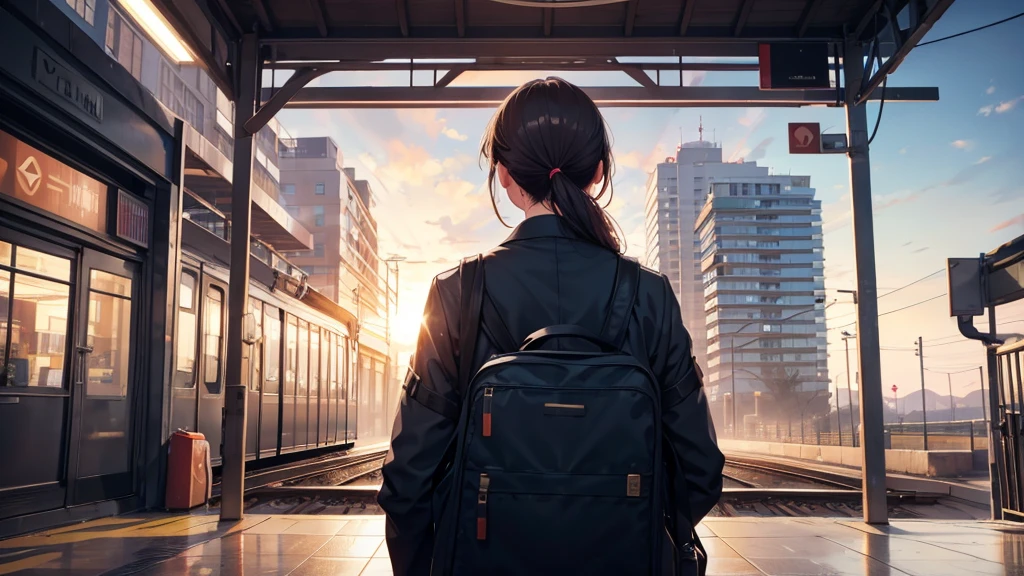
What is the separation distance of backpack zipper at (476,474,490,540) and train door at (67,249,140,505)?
6655 mm

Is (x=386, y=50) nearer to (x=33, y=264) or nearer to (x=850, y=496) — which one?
(x=33, y=264)

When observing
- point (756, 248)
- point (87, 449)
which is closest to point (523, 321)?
point (87, 449)

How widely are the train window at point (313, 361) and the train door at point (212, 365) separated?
12.7ft

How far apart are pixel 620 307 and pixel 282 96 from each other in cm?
627

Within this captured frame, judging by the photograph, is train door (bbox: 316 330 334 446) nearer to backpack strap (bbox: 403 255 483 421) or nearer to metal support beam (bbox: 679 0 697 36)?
metal support beam (bbox: 679 0 697 36)

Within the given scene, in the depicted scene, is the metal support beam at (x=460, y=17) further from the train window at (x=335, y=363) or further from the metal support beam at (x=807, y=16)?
the train window at (x=335, y=363)

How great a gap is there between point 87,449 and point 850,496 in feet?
27.9

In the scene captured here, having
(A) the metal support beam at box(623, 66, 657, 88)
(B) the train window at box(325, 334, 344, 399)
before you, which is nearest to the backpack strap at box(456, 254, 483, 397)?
(A) the metal support beam at box(623, 66, 657, 88)

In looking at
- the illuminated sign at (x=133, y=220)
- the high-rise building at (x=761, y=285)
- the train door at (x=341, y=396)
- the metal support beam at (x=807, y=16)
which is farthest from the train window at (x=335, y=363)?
the high-rise building at (x=761, y=285)

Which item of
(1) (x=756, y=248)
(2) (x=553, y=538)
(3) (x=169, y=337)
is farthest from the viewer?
(1) (x=756, y=248)

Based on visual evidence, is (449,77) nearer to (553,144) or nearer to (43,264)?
(43,264)

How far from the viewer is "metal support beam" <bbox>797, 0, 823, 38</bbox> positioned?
22.0 ft

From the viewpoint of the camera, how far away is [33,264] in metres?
6.52

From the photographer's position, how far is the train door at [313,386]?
14752 mm
